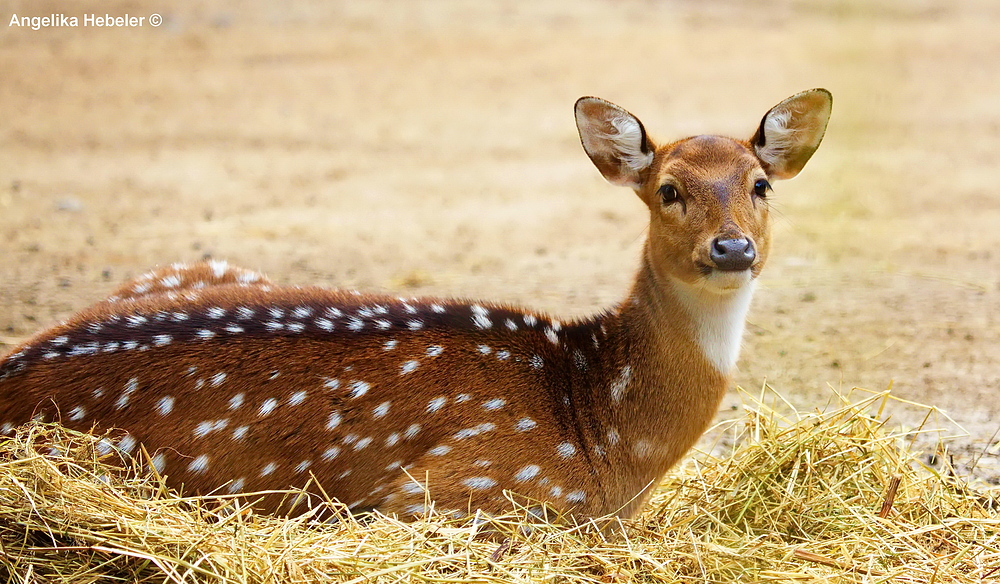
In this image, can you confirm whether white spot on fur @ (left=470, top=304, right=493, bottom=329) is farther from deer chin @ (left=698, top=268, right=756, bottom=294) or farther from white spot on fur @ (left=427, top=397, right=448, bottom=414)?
deer chin @ (left=698, top=268, right=756, bottom=294)

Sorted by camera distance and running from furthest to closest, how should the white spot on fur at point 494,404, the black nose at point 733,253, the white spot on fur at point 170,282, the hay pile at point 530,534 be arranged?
the white spot on fur at point 170,282
the white spot on fur at point 494,404
the black nose at point 733,253
the hay pile at point 530,534

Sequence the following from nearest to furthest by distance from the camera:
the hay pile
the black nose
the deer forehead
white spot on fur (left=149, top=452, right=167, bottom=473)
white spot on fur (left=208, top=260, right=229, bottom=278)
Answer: the hay pile
white spot on fur (left=149, top=452, right=167, bottom=473)
the black nose
the deer forehead
white spot on fur (left=208, top=260, right=229, bottom=278)

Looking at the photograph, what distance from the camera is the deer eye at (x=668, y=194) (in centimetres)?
430

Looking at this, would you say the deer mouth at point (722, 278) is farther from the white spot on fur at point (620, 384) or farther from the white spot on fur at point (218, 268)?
the white spot on fur at point (218, 268)

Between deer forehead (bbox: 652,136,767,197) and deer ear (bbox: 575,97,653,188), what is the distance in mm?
115

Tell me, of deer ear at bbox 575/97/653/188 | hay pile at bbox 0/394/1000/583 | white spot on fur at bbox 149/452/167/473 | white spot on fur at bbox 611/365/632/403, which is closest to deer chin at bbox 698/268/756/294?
white spot on fur at bbox 611/365/632/403

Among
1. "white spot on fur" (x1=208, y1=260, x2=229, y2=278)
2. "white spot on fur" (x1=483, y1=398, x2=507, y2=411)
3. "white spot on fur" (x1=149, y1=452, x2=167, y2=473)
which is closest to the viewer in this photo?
"white spot on fur" (x1=149, y1=452, x2=167, y2=473)

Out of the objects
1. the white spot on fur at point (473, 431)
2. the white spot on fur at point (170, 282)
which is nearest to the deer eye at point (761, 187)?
the white spot on fur at point (473, 431)

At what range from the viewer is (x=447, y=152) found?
11320 mm

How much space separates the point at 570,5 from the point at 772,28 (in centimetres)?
316

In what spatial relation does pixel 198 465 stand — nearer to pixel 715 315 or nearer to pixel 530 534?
pixel 530 534

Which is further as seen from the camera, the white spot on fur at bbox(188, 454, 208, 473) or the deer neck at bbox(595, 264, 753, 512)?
the deer neck at bbox(595, 264, 753, 512)

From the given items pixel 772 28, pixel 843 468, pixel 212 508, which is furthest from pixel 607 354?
pixel 772 28

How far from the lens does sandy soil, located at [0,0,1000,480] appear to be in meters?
7.15
